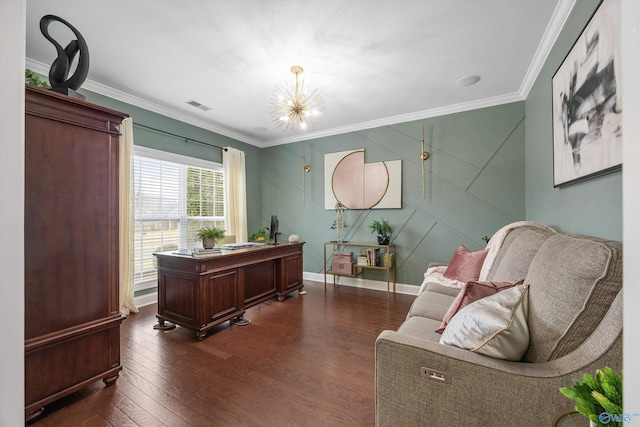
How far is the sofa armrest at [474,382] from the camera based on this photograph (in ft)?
2.81

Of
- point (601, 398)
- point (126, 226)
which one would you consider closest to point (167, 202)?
point (126, 226)

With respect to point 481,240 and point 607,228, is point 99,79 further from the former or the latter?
point 481,240

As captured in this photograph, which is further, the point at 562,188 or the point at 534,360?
the point at 562,188

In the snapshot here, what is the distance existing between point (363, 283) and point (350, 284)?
0.23m

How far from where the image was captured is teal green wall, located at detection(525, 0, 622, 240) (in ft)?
4.64

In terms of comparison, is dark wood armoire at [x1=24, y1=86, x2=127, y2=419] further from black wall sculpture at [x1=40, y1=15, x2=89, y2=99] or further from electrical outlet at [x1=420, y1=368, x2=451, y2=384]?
electrical outlet at [x1=420, y1=368, x2=451, y2=384]

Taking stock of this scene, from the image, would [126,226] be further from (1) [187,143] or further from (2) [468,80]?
(2) [468,80]

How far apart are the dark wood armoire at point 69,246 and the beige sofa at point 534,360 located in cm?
185

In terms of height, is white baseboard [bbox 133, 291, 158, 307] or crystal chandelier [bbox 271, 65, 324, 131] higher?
crystal chandelier [bbox 271, 65, 324, 131]

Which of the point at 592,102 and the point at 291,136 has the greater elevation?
the point at 291,136

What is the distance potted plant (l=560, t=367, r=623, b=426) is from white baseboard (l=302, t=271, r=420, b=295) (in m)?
3.45

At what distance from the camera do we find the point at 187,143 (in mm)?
4074

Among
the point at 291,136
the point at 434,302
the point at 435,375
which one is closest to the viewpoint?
the point at 435,375

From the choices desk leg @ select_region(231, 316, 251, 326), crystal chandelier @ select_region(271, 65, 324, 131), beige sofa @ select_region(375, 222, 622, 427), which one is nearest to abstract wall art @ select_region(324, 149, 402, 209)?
crystal chandelier @ select_region(271, 65, 324, 131)
